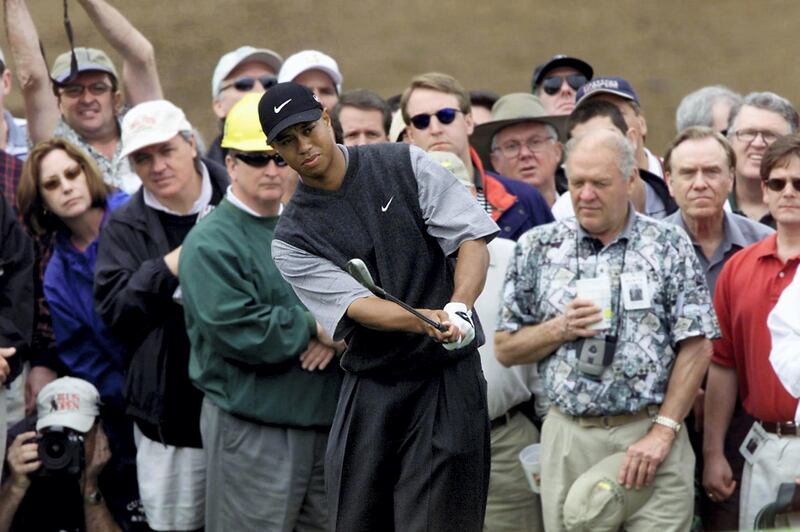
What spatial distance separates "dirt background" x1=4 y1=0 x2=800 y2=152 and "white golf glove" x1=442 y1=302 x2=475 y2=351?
17.8 feet

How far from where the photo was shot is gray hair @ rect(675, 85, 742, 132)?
8547 millimetres

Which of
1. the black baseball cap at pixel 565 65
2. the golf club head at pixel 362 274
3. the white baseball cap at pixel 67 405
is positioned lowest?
the white baseball cap at pixel 67 405

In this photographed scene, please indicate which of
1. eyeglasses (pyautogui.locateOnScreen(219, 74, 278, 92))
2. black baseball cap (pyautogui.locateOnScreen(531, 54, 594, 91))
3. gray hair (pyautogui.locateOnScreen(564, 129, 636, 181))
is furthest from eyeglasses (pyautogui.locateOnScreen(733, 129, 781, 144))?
eyeglasses (pyautogui.locateOnScreen(219, 74, 278, 92))

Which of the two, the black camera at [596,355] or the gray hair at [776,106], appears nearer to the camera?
the black camera at [596,355]

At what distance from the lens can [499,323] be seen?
639 centimetres

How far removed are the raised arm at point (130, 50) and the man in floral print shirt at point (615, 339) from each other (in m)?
2.85

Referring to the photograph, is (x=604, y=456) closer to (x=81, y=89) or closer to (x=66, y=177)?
(x=66, y=177)

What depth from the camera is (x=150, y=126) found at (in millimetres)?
6992

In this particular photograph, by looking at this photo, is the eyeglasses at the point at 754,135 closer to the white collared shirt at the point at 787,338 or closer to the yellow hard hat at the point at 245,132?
the white collared shirt at the point at 787,338

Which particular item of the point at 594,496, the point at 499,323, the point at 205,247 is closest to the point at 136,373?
the point at 205,247

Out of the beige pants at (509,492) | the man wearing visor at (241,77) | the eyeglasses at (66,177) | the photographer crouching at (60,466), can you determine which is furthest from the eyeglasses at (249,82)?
the beige pants at (509,492)

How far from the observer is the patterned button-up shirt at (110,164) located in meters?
7.82

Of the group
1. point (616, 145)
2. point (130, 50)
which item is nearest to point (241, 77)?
point (130, 50)

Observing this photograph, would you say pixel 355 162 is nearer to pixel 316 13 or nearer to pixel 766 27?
pixel 316 13
